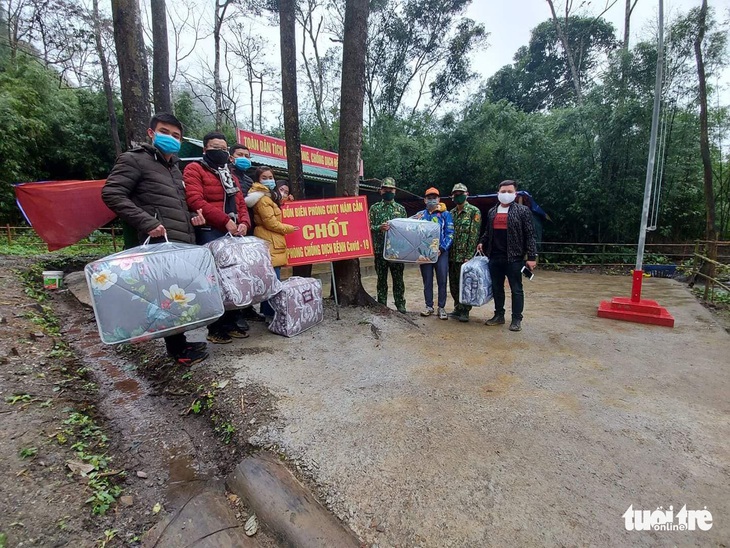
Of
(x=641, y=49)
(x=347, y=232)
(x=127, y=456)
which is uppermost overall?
(x=641, y=49)

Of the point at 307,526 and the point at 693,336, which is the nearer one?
the point at 307,526

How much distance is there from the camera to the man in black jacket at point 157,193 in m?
2.53

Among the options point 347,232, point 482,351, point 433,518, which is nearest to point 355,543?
point 433,518

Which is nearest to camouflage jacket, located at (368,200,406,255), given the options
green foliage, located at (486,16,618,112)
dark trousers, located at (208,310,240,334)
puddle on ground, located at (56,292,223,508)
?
dark trousers, located at (208,310,240,334)

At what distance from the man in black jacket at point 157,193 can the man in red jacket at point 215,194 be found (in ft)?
0.29

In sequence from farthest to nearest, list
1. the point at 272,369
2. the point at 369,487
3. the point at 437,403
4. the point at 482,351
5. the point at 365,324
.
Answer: the point at 365,324
the point at 482,351
the point at 272,369
the point at 437,403
the point at 369,487

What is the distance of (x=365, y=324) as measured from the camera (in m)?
3.98

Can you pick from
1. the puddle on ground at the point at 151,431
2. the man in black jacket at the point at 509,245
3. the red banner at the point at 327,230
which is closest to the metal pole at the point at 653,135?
the man in black jacket at the point at 509,245

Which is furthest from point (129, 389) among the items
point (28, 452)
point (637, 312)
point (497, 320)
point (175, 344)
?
point (637, 312)

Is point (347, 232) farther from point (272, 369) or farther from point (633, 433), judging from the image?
point (633, 433)

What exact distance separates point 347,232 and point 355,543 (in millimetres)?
3108

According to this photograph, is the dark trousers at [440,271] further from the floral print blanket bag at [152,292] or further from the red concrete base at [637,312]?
the floral print blanket bag at [152,292]

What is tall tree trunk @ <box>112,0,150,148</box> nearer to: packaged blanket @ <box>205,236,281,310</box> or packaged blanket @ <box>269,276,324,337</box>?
packaged blanket @ <box>205,236,281,310</box>

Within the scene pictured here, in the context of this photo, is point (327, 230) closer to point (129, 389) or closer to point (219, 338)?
point (219, 338)
